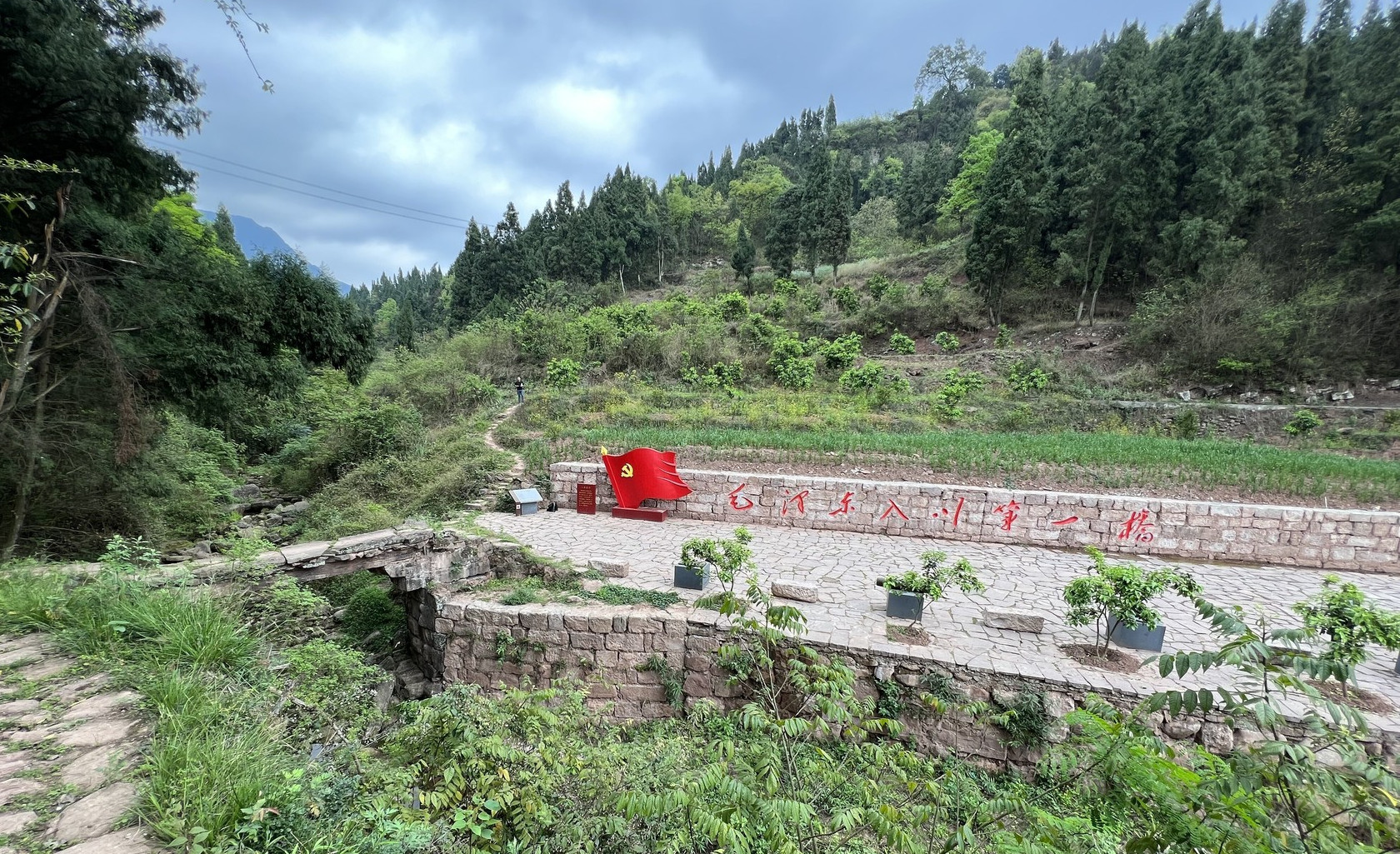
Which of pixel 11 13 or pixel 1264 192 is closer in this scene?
pixel 11 13

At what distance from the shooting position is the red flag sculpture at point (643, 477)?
30.6ft

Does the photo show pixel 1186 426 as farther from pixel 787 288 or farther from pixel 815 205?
pixel 815 205

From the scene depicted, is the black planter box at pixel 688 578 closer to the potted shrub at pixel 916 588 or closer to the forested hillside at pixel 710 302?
the potted shrub at pixel 916 588

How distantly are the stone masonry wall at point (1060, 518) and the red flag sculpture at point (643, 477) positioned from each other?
0.26 meters

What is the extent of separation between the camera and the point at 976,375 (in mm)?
17594

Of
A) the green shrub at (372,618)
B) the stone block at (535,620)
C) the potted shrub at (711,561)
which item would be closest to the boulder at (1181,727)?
the potted shrub at (711,561)

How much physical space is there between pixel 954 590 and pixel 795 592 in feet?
7.31

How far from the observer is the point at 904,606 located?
544cm

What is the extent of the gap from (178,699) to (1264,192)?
102ft

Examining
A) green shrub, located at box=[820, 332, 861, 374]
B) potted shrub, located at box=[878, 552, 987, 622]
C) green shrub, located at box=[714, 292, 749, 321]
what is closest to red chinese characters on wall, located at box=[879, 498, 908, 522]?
potted shrub, located at box=[878, 552, 987, 622]

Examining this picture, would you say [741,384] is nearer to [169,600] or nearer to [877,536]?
[877,536]

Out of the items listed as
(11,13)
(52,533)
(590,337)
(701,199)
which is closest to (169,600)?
(11,13)

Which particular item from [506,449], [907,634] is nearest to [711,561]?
[907,634]

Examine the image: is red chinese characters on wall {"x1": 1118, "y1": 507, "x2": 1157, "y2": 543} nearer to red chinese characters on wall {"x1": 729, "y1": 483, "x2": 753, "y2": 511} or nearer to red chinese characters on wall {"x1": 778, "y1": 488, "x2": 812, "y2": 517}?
red chinese characters on wall {"x1": 778, "y1": 488, "x2": 812, "y2": 517}
